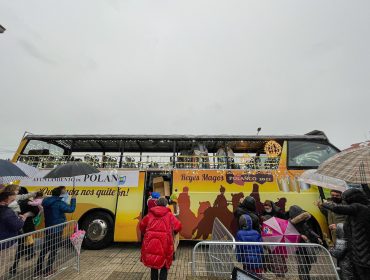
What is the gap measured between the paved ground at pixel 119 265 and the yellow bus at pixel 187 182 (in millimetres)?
423

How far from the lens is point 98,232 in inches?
273

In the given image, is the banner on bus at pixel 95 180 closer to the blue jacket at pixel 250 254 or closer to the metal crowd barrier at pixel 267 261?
the metal crowd barrier at pixel 267 261

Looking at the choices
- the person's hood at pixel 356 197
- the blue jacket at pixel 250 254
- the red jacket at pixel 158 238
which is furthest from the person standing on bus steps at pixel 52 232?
the person's hood at pixel 356 197

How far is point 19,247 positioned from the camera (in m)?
4.18

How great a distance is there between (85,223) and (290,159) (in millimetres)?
6923

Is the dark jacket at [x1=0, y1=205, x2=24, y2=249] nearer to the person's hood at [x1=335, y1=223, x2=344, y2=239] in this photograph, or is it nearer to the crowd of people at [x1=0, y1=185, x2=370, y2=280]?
the crowd of people at [x1=0, y1=185, x2=370, y2=280]

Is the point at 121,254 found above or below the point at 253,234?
below

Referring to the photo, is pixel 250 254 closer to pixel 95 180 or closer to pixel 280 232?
pixel 280 232

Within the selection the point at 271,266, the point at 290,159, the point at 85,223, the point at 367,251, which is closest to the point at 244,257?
the point at 271,266

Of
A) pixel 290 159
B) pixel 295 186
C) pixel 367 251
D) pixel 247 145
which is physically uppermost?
pixel 247 145

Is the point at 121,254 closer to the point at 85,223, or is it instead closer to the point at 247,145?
the point at 85,223

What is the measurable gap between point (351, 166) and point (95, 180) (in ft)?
22.5

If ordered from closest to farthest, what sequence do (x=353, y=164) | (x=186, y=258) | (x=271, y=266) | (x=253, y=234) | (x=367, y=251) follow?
(x=353, y=164) < (x=367, y=251) < (x=271, y=266) < (x=253, y=234) < (x=186, y=258)

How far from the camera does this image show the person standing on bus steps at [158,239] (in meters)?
A: 3.67
